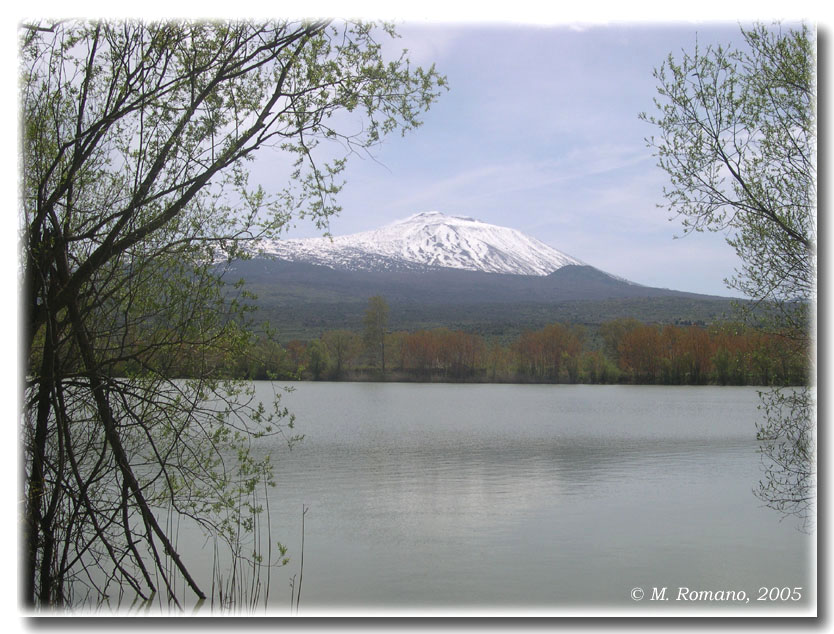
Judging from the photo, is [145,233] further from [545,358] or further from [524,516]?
[545,358]

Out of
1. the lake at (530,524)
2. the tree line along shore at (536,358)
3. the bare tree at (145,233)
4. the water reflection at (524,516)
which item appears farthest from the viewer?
the tree line along shore at (536,358)

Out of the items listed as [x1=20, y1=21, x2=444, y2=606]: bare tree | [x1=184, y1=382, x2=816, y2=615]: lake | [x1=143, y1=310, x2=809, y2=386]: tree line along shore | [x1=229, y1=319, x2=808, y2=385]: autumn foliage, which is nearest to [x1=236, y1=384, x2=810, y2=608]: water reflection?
[x1=184, y1=382, x2=816, y2=615]: lake

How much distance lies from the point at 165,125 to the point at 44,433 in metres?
2.37

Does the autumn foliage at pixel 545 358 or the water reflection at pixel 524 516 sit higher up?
the autumn foliage at pixel 545 358

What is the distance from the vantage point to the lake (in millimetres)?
7492

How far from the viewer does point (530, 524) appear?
10172 mm

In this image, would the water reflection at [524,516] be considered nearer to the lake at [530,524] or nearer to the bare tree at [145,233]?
the lake at [530,524]

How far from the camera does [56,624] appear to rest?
4945mm

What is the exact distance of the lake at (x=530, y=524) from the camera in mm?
7492

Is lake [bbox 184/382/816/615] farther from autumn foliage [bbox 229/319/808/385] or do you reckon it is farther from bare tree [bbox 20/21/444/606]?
autumn foliage [bbox 229/319/808/385]

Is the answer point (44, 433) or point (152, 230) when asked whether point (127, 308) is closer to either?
point (152, 230)

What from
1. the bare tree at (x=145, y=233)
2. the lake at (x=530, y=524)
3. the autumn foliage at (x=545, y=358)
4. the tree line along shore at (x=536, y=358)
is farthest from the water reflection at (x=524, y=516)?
the autumn foliage at (x=545, y=358)

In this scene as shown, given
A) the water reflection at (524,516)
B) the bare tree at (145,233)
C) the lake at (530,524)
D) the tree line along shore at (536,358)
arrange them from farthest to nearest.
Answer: the tree line along shore at (536,358) < the water reflection at (524,516) < the lake at (530,524) < the bare tree at (145,233)

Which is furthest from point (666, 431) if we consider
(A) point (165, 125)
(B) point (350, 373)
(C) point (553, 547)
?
(B) point (350, 373)
